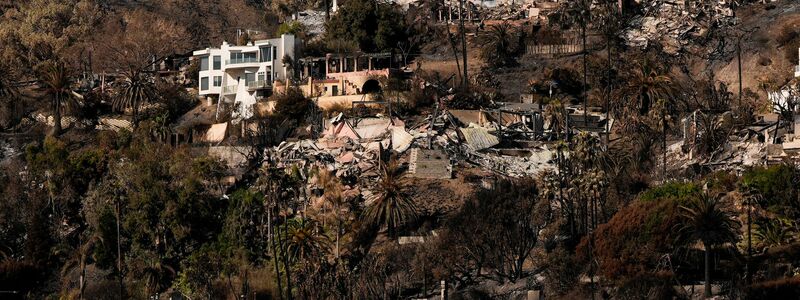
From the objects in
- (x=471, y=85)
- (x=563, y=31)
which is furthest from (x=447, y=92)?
(x=563, y=31)

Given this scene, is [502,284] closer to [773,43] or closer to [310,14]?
[773,43]

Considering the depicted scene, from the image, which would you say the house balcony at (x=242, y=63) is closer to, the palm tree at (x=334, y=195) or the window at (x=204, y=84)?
the window at (x=204, y=84)

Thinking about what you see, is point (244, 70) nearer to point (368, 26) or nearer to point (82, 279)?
point (368, 26)

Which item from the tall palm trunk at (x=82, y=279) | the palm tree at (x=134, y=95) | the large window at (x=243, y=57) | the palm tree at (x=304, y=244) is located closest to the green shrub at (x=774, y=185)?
the palm tree at (x=304, y=244)

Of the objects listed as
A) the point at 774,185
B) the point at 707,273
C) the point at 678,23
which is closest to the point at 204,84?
the point at 678,23

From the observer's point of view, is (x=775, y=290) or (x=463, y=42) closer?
(x=775, y=290)

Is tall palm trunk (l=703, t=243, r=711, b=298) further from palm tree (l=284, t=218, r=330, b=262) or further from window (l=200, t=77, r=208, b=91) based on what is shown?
window (l=200, t=77, r=208, b=91)
